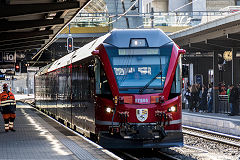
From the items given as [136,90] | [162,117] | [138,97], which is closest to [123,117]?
[138,97]

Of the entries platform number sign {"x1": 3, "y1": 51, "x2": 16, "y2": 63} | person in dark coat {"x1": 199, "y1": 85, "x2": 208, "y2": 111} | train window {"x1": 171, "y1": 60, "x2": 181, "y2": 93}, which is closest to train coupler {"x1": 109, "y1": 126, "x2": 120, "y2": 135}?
train window {"x1": 171, "y1": 60, "x2": 181, "y2": 93}

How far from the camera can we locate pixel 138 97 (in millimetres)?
12688

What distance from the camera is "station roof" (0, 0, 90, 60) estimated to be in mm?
15289

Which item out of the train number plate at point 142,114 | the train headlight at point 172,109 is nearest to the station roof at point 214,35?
the train headlight at point 172,109

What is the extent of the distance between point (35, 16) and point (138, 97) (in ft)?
26.8

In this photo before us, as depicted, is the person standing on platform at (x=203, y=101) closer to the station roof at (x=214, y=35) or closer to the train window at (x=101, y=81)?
the station roof at (x=214, y=35)

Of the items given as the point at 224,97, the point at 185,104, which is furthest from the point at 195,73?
the point at 224,97

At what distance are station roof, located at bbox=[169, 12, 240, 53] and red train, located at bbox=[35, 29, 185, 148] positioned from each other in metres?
10.6

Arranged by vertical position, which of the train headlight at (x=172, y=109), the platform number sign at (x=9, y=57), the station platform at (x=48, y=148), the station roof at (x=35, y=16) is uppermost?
the station roof at (x=35, y=16)

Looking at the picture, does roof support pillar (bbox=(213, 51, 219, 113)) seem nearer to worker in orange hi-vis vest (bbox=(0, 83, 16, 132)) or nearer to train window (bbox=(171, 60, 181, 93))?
worker in orange hi-vis vest (bbox=(0, 83, 16, 132))

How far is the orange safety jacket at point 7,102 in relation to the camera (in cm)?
1784

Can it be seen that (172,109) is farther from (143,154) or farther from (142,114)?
(143,154)

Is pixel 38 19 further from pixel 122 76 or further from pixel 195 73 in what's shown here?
pixel 195 73

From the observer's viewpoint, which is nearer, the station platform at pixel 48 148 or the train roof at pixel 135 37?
the station platform at pixel 48 148
